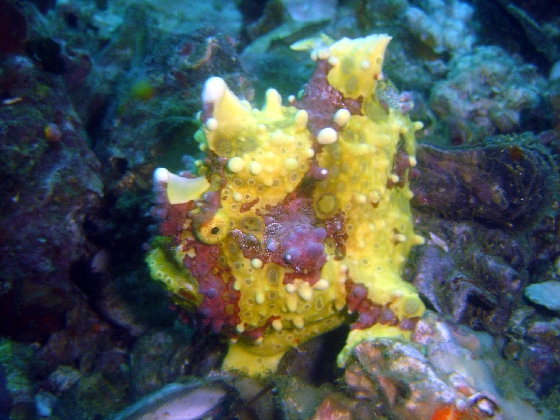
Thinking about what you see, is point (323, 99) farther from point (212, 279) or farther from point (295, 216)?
point (212, 279)

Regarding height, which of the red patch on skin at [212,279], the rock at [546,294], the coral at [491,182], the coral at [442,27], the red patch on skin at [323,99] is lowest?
the rock at [546,294]

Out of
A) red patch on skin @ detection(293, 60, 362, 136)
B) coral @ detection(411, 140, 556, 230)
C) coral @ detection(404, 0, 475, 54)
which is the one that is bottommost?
coral @ detection(411, 140, 556, 230)

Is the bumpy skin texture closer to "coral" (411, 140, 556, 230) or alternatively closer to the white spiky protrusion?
the white spiky protrusion

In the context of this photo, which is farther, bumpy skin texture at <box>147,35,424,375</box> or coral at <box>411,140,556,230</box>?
coral at <box>411,140,556,230</box>

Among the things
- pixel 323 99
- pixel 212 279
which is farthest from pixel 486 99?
pixel 212 279

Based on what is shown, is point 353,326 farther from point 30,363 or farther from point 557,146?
point 30,363

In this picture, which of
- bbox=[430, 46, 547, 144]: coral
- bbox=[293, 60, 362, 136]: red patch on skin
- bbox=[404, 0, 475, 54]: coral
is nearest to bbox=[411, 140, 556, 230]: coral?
bbox=[430, 46, 547, 144]: coral

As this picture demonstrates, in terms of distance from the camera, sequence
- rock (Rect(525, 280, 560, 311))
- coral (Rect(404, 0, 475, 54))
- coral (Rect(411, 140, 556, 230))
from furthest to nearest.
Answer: coral (Rect(404, 0, 475, 54))
rock (Rect(525, 280, 560, 311))
coral (Rect(411, 140, 556, 230))

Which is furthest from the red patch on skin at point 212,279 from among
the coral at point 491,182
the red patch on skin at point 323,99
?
the coral at point 491,182

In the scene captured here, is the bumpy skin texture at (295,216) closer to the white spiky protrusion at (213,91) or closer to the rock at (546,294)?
the white spiky protrusion at (213,91)
